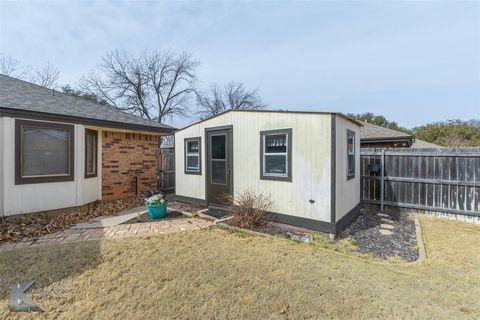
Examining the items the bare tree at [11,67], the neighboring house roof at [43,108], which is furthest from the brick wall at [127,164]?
the bare tree at [11,67]

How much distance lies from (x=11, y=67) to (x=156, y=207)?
22.2 m

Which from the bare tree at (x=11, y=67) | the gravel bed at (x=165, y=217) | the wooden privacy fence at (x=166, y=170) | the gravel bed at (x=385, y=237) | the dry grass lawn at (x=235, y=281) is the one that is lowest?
the gravel bed at (x=385, y=237)

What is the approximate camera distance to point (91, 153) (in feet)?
24.4

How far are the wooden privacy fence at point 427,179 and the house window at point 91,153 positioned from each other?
8679mm

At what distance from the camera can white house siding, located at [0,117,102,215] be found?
5379mm

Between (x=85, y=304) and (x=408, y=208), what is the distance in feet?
27.0

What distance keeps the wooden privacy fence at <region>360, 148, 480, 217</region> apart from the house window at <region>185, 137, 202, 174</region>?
5428mm

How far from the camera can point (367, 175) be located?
7.84m

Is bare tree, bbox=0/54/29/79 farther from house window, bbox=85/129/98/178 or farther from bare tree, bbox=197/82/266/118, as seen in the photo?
house window, bbox=85/129/98/178

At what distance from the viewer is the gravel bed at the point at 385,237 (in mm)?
4397

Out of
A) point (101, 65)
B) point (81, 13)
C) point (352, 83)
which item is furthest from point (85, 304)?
point (101, 65)

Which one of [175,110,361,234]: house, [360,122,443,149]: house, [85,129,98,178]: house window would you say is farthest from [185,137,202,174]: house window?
[360,122,443,149]: house

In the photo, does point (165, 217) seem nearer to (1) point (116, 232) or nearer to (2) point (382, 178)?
(1) point (116, 232)

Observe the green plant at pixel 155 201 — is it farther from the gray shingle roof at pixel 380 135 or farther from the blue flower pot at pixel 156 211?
the gray shingle roof at pixel 380 135
